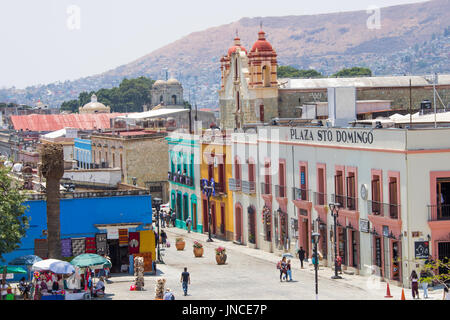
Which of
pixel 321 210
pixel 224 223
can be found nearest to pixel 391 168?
pixel 321 210

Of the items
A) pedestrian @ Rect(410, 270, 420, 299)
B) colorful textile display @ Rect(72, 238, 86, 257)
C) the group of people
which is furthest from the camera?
the group of people

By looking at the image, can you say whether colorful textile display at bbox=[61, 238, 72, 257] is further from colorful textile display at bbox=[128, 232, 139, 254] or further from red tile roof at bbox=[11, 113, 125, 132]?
red tile roof at bbox=[11, 113, 125, 132]

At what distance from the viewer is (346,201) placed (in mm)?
44750

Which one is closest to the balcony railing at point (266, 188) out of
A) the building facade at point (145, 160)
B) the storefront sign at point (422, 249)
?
the storefront sign at point (422, 249)

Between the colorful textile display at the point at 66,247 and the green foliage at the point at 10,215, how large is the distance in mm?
2926

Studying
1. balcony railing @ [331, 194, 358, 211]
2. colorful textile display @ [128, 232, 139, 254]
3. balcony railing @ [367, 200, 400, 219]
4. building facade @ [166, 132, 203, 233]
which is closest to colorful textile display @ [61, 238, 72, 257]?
colorful textile display @ [128, 232, 139, 254]

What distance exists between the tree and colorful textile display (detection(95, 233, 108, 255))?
3084 mm

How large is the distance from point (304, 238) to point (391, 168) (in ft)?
32.6

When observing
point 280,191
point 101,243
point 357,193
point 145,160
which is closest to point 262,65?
point 145,160

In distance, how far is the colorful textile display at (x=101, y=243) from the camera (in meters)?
44.2

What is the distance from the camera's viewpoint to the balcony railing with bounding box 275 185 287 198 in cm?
5189

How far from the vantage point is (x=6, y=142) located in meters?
120
